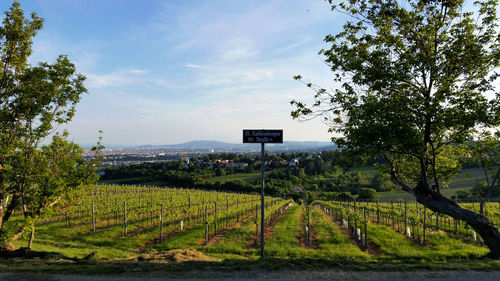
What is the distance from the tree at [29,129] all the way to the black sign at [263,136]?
10.1 meters

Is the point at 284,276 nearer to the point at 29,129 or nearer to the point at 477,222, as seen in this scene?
the point at 477,222

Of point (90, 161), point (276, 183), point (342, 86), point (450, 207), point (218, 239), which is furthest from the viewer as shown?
point (276, 183)

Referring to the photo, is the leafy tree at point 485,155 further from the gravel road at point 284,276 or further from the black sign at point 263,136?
the black sign at point 263,136

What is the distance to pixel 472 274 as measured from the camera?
7359 mm

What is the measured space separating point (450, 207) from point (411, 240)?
44.1 feet

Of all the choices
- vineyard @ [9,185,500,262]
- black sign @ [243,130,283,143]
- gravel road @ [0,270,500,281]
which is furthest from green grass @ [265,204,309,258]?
black sign @ [243,130,283,143]

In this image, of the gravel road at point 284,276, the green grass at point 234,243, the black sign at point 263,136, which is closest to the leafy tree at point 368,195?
the green grass at point 234,243

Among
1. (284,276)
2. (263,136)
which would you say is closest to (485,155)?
(263,136)

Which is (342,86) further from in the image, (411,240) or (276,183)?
(276,183)

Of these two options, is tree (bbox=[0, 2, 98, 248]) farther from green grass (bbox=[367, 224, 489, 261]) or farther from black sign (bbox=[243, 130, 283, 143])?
green grass (bbox=[367, 224, 489, 261])

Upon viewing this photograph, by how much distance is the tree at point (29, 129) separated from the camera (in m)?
12.5

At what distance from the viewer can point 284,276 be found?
7418mm

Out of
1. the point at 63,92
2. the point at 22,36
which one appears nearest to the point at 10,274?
the point at 63,92

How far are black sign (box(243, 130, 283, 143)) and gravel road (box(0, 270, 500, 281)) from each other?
4950mm
